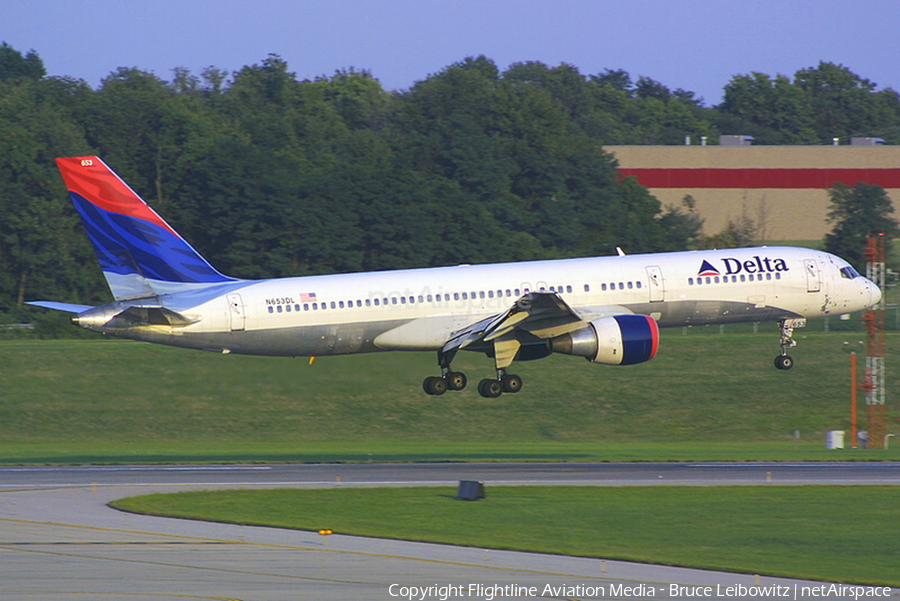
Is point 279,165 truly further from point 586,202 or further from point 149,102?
point 586,202

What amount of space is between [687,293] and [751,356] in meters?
24.5

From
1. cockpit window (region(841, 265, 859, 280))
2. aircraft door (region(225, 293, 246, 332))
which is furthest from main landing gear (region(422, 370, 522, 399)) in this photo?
cockpit window (region(841, 265, 859, 280))

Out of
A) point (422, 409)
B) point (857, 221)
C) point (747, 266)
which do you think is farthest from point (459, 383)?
point (857, 221)

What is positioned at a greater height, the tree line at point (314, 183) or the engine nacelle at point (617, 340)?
the tree line at point (314, 183)

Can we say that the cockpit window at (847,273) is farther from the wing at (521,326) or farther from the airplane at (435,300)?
the wing at (521,326)

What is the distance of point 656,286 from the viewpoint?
4244 cm

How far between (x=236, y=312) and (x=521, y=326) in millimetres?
9085

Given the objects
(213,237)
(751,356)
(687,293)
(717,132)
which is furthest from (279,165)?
(717,132)

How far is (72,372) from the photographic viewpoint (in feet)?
197

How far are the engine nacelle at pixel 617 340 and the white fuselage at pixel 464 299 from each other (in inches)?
56.9

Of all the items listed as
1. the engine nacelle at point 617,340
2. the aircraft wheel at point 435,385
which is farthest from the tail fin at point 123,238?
the engine nacelle at point 617,340

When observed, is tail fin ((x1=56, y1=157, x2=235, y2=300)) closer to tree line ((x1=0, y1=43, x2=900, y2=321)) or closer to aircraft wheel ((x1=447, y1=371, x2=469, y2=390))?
aircraft wheel ((x1=447, y1=371, x2=469, y2=390))

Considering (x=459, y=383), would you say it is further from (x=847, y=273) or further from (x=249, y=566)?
(x=249, y=566)

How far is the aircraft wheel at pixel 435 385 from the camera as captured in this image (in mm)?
42847
